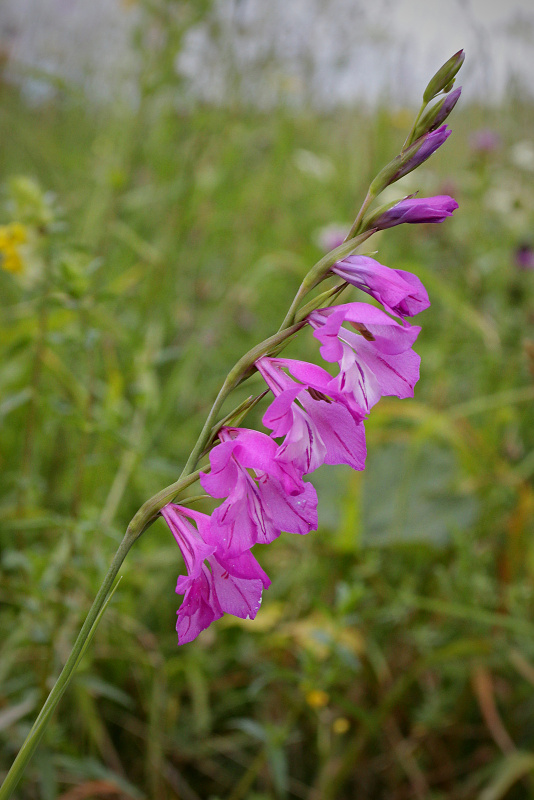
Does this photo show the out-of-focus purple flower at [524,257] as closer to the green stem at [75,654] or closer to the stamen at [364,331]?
the stamen at [364,331]

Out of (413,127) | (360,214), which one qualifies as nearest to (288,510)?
(360,214)

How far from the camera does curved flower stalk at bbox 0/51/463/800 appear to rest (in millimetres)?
554

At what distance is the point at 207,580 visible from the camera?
0.60 meters

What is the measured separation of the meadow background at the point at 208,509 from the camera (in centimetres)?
138

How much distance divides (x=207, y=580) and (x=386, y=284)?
0.32 metres

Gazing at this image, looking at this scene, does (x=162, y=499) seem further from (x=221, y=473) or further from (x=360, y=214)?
(x=360, y=214)

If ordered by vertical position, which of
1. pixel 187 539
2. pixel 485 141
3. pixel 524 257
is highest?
pixel 485 141

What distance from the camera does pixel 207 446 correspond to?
59cm

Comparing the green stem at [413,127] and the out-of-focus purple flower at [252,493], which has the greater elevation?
the green stem at [413,127]

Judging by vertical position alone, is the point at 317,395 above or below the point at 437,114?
below

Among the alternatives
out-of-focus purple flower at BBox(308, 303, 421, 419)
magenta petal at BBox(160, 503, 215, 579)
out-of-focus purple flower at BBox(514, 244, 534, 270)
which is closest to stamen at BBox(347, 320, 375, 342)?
out-of-focus purple flower at BBox(308, 303, 421, 419)

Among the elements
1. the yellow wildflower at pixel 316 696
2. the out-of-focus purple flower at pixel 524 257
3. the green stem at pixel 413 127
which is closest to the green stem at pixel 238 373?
the green stem at pixel 413 127

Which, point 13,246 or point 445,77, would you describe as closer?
point 445,77

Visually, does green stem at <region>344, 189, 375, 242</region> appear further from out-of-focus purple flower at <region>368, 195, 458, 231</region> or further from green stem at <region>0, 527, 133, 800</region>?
green stem at <region>0, 527, 133, 800</region>
